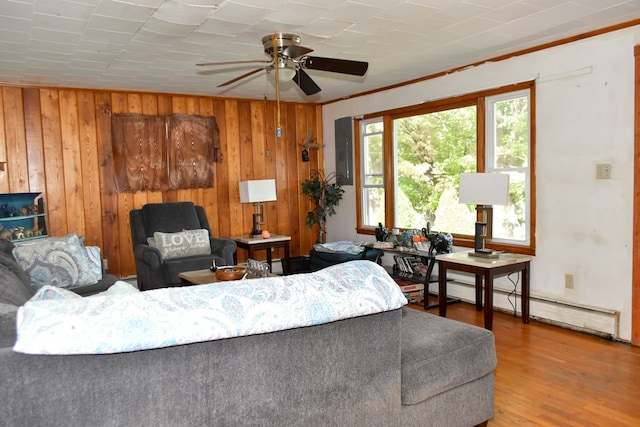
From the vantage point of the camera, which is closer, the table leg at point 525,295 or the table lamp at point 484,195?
the table lamp at point 484,195

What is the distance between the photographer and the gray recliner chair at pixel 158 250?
4.57 metres

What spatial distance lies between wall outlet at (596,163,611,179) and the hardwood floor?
1163 millimetres

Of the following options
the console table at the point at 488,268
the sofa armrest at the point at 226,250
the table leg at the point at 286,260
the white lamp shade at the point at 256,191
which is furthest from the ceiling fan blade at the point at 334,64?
the table leg at the point at 286,260

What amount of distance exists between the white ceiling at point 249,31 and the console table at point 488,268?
166 centimetres

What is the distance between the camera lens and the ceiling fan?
10.6ft

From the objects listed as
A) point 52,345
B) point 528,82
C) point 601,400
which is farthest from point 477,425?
point 528,82

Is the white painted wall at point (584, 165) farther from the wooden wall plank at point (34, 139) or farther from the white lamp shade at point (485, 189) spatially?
the wooden wall plank at point (34, 139)

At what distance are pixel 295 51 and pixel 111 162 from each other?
118 inches

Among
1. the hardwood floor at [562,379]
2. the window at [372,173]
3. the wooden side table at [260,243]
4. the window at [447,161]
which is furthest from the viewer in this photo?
the window at [372,173]

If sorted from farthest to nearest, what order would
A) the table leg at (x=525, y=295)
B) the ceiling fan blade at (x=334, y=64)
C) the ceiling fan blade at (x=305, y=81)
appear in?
1. the table leg at (x=525, y=295)
2. the ceiling fan blade at (x=305, y=81)
3. the ceiling fan blade at (x=334, y=64)

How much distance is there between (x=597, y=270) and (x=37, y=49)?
14.5ft

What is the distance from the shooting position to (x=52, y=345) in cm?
130

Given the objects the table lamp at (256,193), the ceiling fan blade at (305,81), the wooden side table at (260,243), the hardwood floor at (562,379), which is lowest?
the hardwood floor at (562,379)

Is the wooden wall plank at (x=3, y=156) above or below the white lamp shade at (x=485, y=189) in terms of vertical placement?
above
